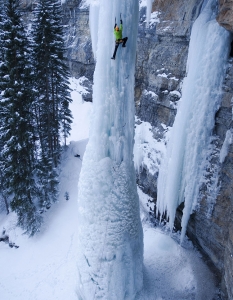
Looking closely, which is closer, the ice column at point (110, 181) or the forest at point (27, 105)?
the ice column at point (110, 181)

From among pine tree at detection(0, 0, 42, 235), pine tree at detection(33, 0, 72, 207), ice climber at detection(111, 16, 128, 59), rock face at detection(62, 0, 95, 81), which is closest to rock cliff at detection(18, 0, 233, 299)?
ice climber at detection(111, 16, 128, 59)

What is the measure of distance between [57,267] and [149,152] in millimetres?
7264

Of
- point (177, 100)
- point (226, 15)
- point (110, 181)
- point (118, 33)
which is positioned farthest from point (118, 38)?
point (177, 100)

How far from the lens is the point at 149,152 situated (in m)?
12.9

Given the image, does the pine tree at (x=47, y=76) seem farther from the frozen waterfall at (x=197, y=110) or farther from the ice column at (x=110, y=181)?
the frozen waterfall at (x=197, y=110)

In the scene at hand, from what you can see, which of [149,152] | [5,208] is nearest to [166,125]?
[149,152]

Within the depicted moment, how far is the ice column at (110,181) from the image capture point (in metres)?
6.51

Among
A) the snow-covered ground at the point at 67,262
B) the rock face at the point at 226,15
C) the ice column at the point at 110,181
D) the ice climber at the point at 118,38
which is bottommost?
the snow-covered ground at the point at 67,262

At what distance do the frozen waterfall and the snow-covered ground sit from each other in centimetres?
170

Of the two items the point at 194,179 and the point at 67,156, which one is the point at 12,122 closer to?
the point at 67,156

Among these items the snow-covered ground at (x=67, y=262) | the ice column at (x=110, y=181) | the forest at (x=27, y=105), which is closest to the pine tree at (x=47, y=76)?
the forest at (x=27, y=105)

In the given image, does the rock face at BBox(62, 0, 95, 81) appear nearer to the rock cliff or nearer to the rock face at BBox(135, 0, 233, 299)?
the rock face at BBox(135, 0, 233, 299)

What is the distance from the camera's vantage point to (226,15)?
7062 millimetres

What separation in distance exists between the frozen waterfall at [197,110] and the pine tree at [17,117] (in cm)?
735
